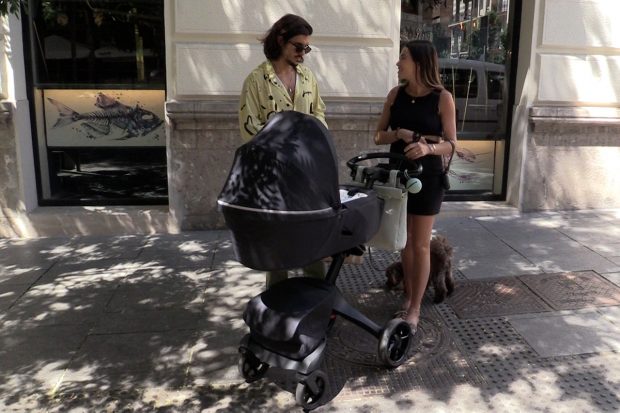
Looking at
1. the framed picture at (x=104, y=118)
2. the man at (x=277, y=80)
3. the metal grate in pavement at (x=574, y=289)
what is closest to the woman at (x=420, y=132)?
the man at (x=277, y=80)

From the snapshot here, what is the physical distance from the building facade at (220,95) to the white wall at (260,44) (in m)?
0.01

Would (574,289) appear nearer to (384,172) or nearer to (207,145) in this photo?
(384,172)

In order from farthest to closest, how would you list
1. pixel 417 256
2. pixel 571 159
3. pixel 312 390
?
pixel 571 159, pixel 417 256, pixel 312 390

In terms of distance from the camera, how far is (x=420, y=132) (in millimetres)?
3748

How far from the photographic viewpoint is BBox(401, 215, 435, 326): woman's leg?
12.7ft

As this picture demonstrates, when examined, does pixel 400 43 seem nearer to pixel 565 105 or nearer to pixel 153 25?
pixel 565 105

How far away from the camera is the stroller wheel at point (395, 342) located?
11.2ft

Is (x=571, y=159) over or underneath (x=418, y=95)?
underneath

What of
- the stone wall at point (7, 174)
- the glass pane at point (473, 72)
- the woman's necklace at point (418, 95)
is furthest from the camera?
the glass pane at point (473, 72)

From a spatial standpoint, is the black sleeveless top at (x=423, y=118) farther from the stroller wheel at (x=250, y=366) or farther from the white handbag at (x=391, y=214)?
the stroller wheel at (x=250, y=366)

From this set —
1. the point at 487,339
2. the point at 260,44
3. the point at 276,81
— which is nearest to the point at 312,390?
the point at 487,339

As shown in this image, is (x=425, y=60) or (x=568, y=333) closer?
(x=425, y=60)

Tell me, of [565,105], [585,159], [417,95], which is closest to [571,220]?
[585,159]

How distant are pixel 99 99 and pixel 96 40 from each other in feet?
2.01
